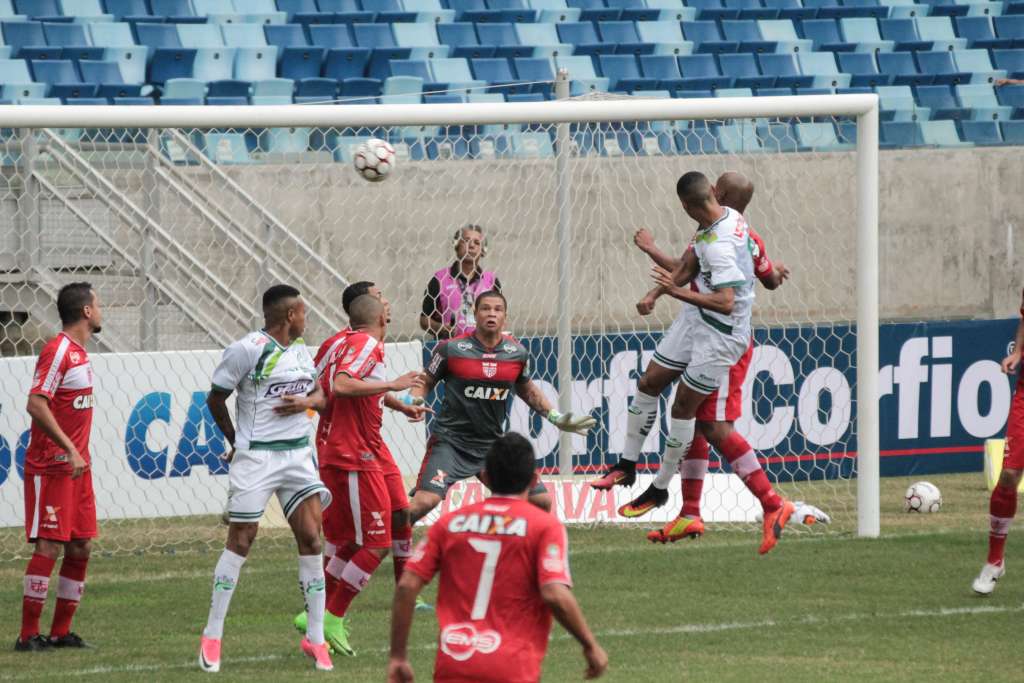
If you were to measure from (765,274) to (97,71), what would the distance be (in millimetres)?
11109

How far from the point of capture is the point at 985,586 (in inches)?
408

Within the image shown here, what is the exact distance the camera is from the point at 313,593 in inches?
327

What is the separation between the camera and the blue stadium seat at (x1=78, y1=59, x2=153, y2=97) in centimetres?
1859

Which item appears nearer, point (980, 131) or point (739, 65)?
point (980, 131)

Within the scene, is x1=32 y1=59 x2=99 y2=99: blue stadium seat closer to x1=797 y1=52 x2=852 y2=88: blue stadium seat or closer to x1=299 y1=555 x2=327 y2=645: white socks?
x1=797 y1=52 x2=852 y2=88: blue stadium seat

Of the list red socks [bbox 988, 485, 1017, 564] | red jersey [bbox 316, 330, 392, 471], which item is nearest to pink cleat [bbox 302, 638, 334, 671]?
red jersey [bbox 316, 330, 392, 471]

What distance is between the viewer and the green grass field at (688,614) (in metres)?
8.38

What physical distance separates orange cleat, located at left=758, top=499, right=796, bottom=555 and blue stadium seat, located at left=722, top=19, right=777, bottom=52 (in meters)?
14.0

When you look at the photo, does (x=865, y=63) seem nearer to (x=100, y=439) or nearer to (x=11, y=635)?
(x=100, y=439)

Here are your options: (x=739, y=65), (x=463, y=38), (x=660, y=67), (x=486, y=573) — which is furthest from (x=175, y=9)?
(x=486, y=573)

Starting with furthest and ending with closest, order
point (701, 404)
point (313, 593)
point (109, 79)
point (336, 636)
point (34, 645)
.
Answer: point (109, 79) < point (701, 404) < point (34, 645) < point (336, 636) < point (313, 593)

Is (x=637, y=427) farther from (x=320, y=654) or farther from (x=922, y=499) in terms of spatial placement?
(x=922, y=499)

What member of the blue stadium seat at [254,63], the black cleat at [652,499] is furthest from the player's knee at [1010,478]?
the blue stadium seat at [254,63]

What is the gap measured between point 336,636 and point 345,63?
12.9 m
